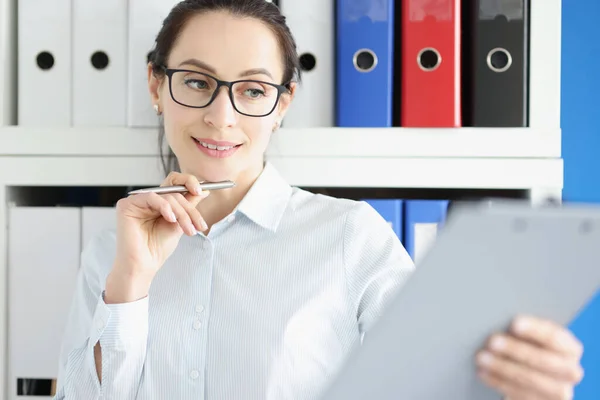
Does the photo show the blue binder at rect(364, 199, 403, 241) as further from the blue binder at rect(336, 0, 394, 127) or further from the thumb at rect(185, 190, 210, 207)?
the thumb at rect(185, 190, 210, 207)

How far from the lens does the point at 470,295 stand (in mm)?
491

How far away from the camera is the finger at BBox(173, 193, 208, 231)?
0.93 meters

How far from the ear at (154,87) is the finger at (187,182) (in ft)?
0.64

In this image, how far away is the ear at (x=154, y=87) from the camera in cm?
112

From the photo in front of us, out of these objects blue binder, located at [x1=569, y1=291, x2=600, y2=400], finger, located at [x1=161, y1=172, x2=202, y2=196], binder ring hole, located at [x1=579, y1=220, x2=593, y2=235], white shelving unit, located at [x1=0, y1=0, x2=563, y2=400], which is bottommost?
blue binder, located at [x1=569, y1=291, x2=600, y2=400]

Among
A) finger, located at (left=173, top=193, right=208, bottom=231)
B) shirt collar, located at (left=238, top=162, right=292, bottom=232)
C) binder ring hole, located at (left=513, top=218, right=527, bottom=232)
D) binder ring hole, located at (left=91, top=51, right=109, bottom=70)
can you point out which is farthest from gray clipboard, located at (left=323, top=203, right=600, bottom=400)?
binder ring hole, located at (left=91, top=51, right=109, bottom=70)

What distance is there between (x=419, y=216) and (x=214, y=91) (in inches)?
17.0

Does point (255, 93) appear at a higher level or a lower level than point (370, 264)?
higher

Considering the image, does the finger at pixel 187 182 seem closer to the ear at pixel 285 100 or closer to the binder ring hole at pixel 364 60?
the ear at pixel 285 100

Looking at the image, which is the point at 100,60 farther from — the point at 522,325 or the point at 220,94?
the point at 522,325

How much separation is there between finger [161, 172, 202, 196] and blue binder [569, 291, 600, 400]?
876mm

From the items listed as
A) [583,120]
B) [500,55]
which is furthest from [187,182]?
[583,120]

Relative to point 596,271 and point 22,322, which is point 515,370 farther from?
point 22,322

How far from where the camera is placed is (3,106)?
124 cm
